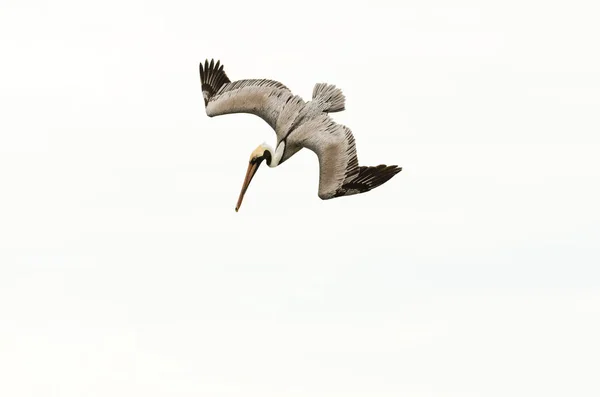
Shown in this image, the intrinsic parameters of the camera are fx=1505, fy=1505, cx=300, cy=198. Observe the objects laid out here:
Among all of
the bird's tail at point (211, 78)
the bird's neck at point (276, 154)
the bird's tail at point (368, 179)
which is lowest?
the bird's tail at point (368, 179)

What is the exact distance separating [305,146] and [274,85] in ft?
8.43

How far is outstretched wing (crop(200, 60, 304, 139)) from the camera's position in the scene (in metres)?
39.8

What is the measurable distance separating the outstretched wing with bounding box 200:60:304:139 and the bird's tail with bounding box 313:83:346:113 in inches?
21.0

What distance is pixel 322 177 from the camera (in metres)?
37.1

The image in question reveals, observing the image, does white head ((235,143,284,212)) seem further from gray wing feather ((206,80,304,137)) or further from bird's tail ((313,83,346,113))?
bird's tail ((313,83,346,113))

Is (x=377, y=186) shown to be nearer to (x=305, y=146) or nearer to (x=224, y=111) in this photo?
(x=305, y=146)

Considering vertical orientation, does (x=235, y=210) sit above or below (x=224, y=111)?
below

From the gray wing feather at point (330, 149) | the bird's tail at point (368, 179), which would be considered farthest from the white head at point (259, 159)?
the bird's tail at point (368, 179)

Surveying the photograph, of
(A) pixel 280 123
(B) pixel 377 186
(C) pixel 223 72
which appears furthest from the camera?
(C) pixel 223 72

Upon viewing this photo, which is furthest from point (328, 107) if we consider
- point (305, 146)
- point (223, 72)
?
point (223, 72)

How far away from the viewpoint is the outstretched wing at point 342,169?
36.9 m

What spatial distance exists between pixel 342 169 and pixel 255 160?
10.5ft

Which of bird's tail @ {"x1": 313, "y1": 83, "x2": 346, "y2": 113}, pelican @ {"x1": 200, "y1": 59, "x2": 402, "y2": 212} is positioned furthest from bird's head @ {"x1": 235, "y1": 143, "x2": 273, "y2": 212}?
bird's tail @ {"x1": 313, "y1": 83, "x2": 346, "y2": 113}

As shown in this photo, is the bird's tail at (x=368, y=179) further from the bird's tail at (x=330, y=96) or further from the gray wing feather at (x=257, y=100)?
the gray wing feather at (x=257, y=100)
